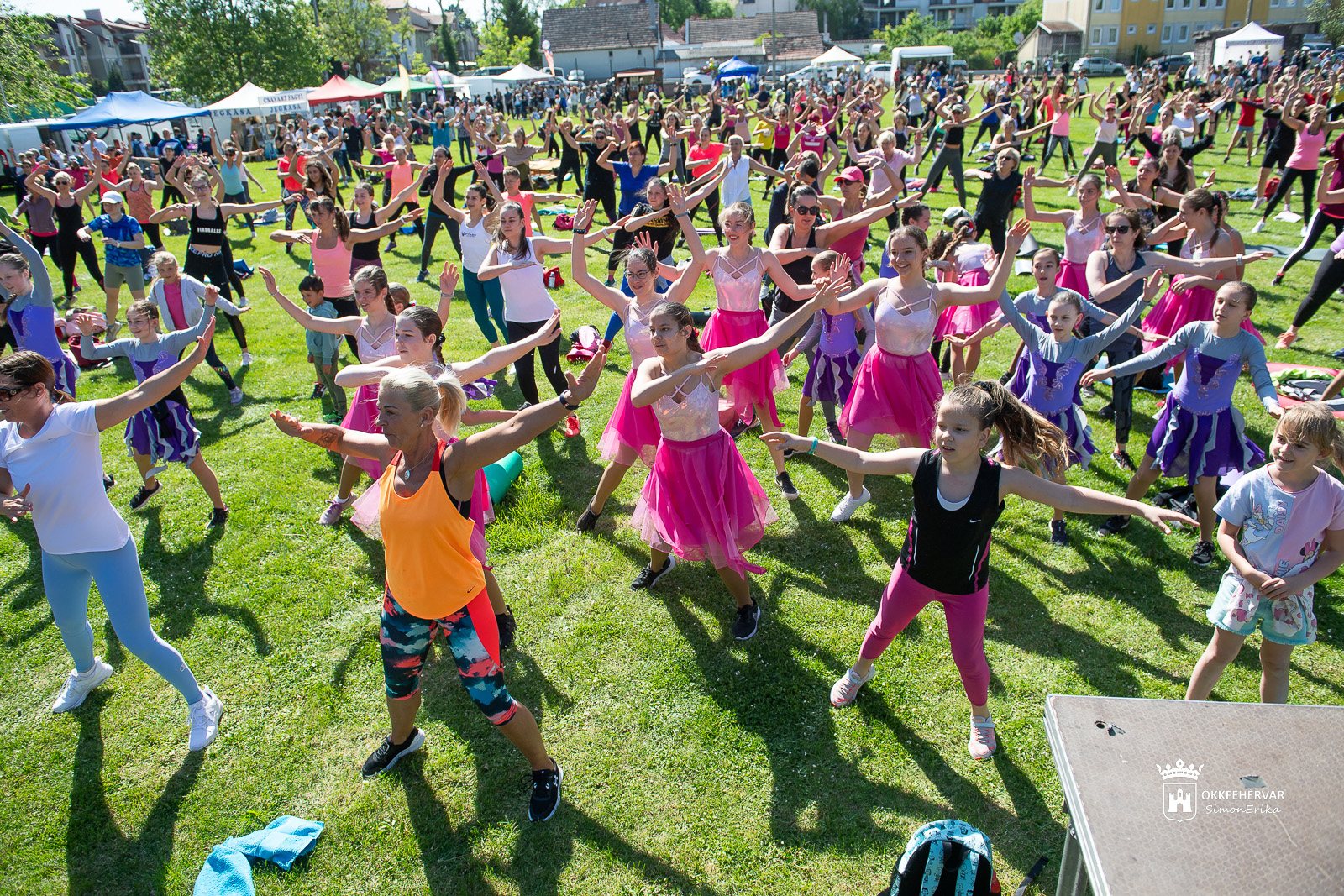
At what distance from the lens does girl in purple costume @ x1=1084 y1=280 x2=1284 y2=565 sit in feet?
16.4

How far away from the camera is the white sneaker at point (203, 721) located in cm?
429

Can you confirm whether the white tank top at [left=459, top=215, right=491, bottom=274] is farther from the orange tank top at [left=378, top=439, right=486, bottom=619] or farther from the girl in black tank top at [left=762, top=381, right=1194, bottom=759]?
the girl in black tank top at [left=762, top=381, right=1194, bottom=759]

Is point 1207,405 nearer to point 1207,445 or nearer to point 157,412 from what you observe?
point 1207,445

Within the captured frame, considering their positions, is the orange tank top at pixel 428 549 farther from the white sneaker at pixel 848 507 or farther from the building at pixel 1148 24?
the building at pixel 1148 24

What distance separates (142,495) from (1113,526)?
26.8 feet

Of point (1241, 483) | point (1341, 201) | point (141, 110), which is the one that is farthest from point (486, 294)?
point (141, 110)

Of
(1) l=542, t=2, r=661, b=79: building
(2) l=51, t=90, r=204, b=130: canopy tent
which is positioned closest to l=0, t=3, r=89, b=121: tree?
(2) l=51, t=90, r=204, b=130: canopy tent

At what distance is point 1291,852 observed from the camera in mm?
2055

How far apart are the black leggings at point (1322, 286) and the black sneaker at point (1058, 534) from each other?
5.33 meters

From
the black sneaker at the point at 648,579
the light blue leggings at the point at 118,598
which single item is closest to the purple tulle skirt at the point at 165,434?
the light blue leggings at the point at 118,598

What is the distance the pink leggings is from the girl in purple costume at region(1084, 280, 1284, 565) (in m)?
2.20

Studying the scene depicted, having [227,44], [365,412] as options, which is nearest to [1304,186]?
[365,412]

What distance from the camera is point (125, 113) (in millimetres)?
29500

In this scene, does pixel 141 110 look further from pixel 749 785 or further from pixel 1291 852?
pixel 1291 852
